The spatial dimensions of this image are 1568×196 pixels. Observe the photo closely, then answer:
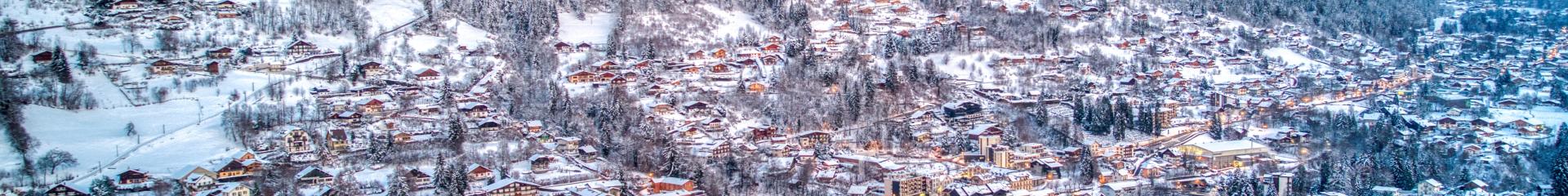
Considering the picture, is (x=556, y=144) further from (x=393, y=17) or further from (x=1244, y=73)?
(x=1244, y=73)

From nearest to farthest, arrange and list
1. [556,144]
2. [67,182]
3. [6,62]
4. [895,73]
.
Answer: [67,182]
[556,144]
[6,62]
[895,73]

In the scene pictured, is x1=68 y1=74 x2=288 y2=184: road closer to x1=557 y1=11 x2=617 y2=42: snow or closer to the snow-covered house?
the snow-covered house

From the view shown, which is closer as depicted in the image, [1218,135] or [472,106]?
[472,106]

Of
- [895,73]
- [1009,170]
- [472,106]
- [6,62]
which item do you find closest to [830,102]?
[895,73]

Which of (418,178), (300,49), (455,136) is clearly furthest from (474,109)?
(300,49)

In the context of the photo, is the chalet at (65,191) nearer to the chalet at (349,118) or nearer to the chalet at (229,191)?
the chalet at (229,191)

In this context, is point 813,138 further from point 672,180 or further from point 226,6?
point 226,6
